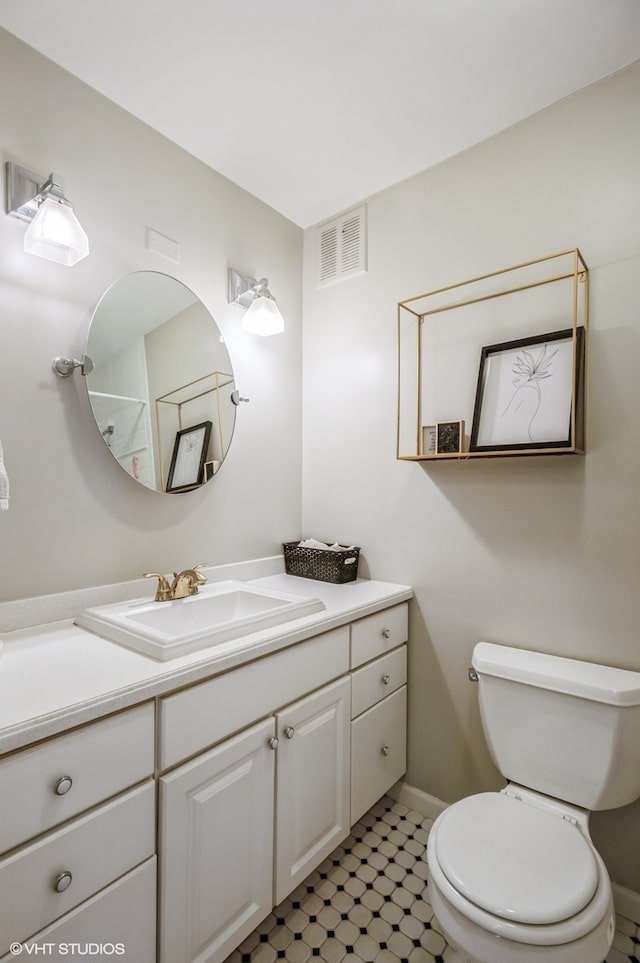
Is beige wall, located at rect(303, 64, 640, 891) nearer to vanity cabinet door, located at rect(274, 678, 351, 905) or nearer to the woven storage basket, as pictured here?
the woven storage basket

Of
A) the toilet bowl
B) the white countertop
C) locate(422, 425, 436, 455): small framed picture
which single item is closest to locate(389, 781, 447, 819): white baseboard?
the toilet bowl

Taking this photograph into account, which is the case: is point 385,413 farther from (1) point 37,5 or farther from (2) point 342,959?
(2) point 342,959

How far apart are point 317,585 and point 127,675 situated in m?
0.99

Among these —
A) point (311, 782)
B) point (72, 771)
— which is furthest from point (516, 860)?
point (72, 771)

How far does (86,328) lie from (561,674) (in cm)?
175

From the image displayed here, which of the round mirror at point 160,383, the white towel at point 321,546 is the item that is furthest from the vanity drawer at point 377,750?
the round mirror at point 160,383

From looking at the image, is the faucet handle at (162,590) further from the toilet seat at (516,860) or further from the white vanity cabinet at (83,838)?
the toilet seat at (516,860)

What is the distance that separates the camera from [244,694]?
3.84 feet

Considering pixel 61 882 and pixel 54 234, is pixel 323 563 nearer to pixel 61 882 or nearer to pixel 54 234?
pixel 61 882

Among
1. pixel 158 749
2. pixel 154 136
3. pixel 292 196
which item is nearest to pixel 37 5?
pixel 154 136

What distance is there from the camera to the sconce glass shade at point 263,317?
1.81 meters

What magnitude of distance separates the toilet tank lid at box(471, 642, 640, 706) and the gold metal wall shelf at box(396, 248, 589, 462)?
0.64m

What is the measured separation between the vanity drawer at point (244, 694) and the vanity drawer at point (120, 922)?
213mm

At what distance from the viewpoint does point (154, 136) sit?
5.31 ft
